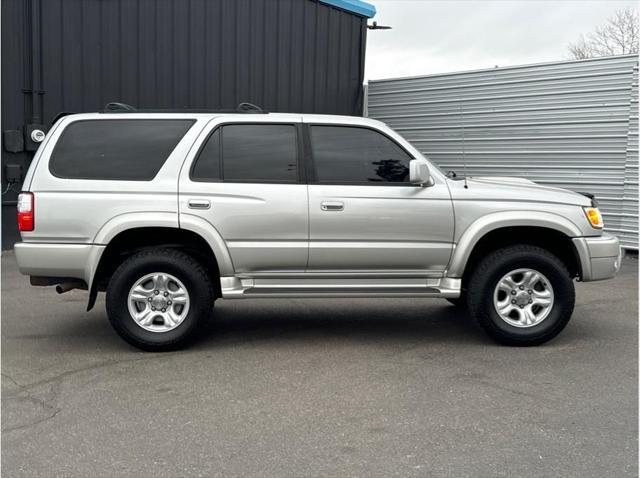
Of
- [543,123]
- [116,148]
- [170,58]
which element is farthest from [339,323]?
[170,58]

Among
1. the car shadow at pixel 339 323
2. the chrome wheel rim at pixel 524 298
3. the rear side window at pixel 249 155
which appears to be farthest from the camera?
the car shadow at pixel 339 323

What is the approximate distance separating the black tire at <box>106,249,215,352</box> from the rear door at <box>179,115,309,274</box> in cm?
35

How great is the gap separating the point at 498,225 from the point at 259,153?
207 cm

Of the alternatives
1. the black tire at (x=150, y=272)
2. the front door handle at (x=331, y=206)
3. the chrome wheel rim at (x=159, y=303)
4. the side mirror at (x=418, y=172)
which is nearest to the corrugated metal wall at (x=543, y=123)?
the side mirror at (x=418, y=172)

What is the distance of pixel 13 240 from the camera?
1145 centimetres

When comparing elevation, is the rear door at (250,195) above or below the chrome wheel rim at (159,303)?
above

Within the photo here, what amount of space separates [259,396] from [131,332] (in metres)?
1.52

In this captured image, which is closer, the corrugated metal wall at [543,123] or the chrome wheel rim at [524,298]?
the chrome wheel rim at [524,298]

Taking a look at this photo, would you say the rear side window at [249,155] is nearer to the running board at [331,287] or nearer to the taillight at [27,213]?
the running board at [331,287]

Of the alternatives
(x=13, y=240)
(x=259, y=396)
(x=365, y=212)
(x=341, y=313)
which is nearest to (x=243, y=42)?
(x=13, y=240)

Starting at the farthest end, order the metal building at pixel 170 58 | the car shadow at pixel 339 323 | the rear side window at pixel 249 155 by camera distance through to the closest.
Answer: the metal building at pixel 170 58, the car shadow at pixel 339 323, the rear side window at pixel 249 155

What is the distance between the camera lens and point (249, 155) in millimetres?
5781

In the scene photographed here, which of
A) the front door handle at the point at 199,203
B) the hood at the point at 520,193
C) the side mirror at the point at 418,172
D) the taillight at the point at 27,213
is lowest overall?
the taillight at the point at 27,213

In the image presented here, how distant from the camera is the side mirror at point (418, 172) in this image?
18.2 ft
